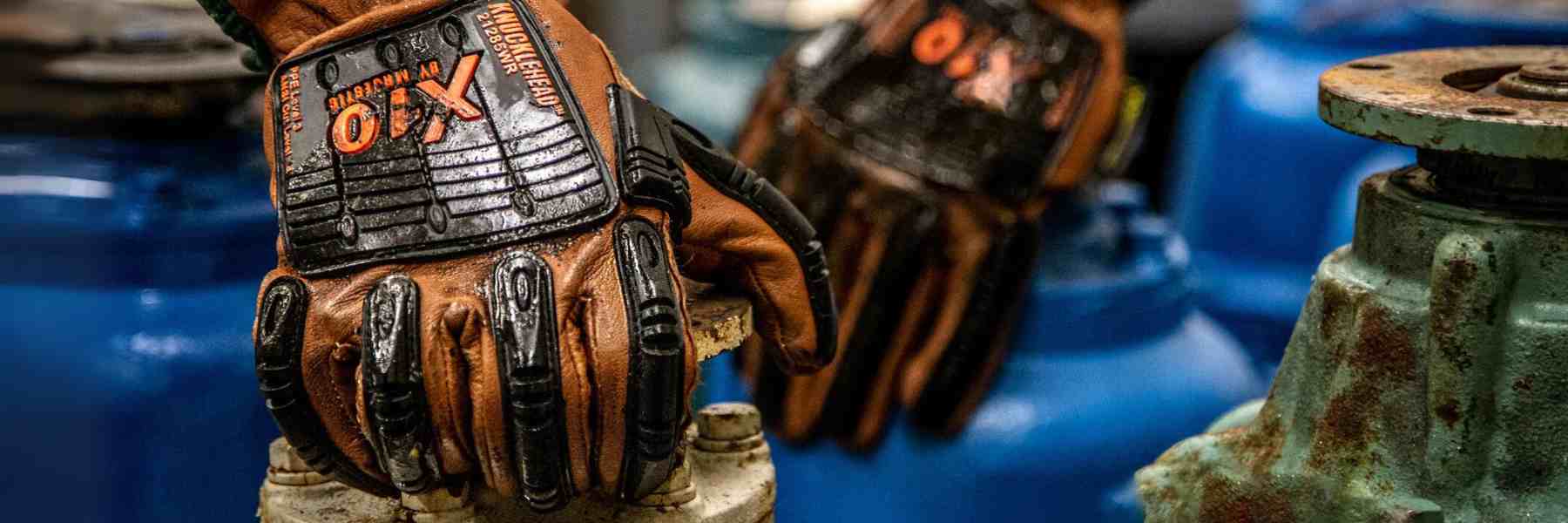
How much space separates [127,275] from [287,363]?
2.63 feet

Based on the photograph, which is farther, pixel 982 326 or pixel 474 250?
pixel 982 326

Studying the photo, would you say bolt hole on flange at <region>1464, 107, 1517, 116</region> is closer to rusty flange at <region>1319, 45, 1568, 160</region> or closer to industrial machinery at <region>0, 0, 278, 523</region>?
rusty flange at <region>1319, 45, 1568, 160</region>

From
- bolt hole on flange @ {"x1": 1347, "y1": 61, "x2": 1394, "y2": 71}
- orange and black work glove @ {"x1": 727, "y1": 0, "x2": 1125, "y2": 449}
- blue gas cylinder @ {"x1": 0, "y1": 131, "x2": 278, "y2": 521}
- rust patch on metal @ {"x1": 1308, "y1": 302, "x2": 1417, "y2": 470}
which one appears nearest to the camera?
rust patch on metal @ {"x1": 1308, "y1": 302, "x2": 1417, "y2": 470}

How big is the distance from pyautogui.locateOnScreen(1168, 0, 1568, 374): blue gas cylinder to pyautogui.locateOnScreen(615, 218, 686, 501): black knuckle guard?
5.28 feet

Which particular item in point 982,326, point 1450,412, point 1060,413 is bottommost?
point 1060,413

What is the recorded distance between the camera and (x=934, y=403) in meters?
1.82

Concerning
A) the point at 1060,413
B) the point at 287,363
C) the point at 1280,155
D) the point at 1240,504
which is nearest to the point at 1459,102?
the point at 1240,504

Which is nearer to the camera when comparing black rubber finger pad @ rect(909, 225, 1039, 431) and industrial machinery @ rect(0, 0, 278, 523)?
industrial machinery @ rect(0, 0, 278, 523)

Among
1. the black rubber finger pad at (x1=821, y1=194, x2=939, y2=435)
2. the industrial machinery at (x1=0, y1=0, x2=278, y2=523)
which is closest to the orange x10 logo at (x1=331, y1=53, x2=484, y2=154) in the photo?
the industrial machinery at (x1=0, y1=0, x2=278, y2=523)

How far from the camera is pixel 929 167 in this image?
5.61 feet

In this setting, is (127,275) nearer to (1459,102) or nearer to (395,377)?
(395,377)

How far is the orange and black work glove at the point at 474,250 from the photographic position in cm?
88

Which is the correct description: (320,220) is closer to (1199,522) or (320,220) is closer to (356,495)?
(356,495)

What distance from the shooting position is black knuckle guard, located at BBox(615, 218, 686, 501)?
0.88 meters
